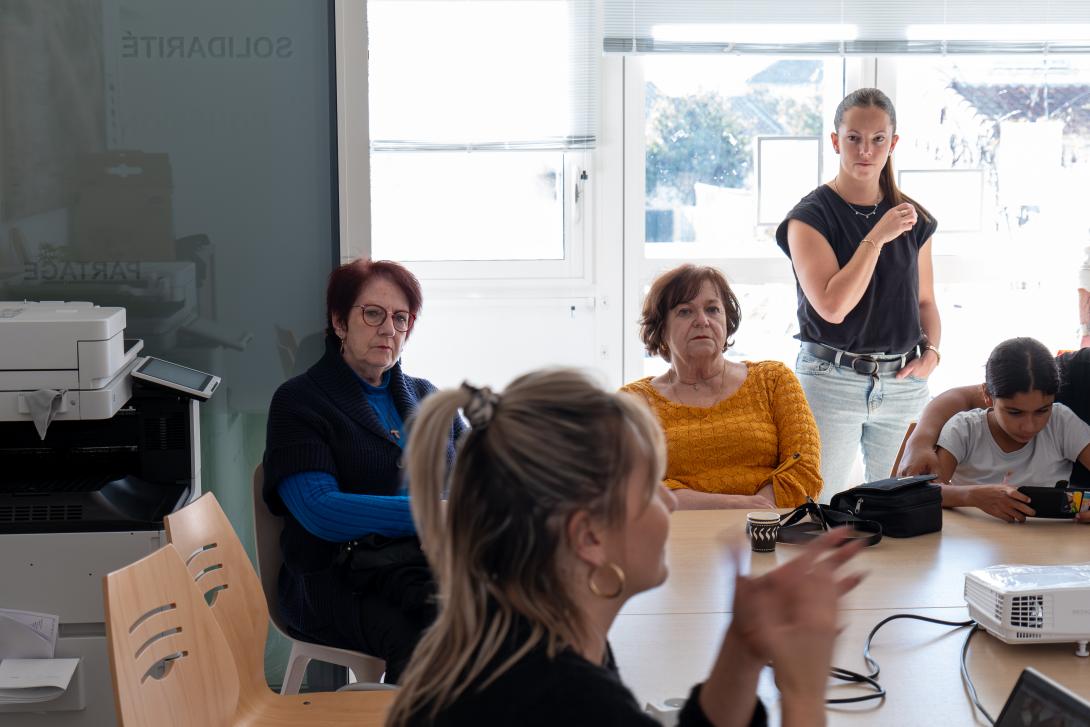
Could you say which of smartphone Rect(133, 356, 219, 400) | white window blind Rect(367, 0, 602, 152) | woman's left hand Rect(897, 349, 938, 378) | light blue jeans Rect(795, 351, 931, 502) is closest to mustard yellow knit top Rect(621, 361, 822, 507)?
light blue jeans Rect(795, 351, 931, 502)

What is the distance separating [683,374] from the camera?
9.55 feet

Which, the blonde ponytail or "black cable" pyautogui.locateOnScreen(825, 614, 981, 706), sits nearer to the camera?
the blonde ponytail

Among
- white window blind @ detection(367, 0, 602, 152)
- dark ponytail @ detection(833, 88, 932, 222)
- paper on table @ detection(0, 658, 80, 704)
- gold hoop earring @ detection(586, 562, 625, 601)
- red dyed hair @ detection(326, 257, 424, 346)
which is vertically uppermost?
white window blind @ detection(367, 0, 602, 152)

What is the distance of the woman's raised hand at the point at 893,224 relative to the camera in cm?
311

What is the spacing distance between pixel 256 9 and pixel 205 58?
0.19m

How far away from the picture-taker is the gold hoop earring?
3.58 feet

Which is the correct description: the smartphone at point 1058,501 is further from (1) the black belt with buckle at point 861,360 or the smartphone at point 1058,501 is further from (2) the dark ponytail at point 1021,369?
(1) the black belt with buckle at point 861,360

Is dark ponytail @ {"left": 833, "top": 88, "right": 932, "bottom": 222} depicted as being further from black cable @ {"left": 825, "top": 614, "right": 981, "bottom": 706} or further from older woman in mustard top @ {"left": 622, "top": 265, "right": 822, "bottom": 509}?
black cable @ {"left": 825, "top": 614, "right": 981, "bottom": 706}

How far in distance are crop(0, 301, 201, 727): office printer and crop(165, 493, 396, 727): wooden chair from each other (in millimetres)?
420

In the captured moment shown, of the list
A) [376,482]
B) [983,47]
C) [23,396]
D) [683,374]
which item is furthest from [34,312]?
[983,47]

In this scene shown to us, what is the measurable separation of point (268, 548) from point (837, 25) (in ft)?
9.15

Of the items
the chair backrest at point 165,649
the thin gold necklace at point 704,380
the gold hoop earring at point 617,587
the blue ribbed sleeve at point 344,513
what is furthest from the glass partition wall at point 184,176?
the gold hoop earring at point 617,587

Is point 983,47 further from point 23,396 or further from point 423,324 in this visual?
point 23,396

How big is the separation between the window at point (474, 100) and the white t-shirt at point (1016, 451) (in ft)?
5.67
